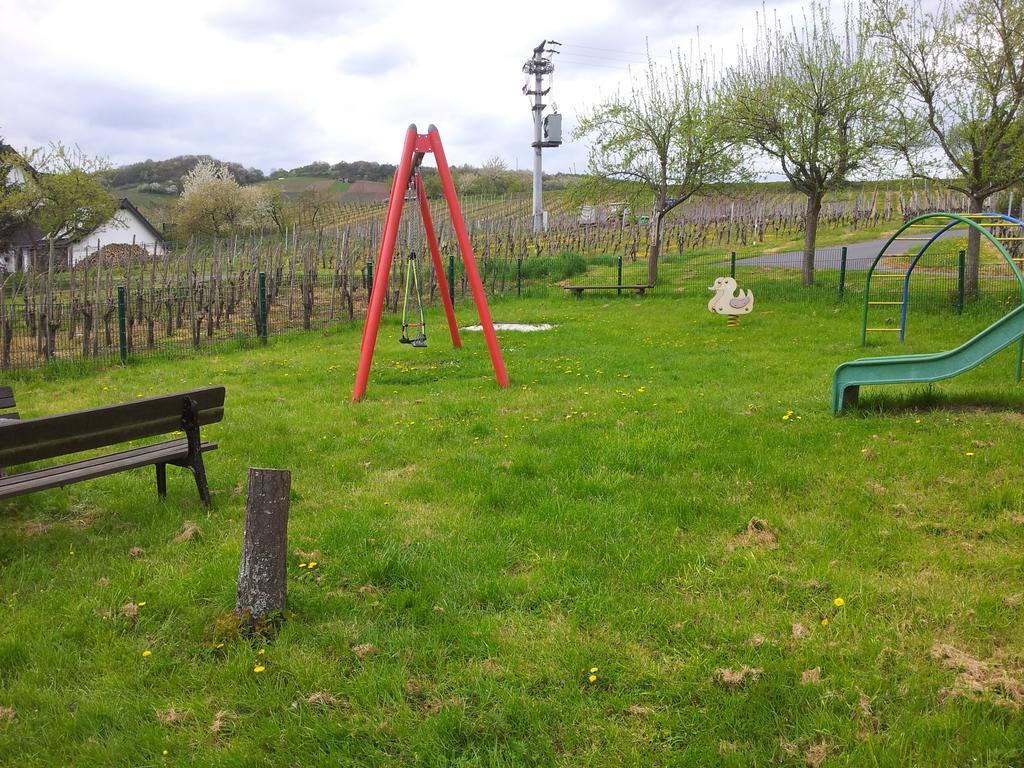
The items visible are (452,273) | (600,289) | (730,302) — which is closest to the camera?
(730,302)

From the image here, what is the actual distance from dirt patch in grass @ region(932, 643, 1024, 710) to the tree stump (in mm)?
2762

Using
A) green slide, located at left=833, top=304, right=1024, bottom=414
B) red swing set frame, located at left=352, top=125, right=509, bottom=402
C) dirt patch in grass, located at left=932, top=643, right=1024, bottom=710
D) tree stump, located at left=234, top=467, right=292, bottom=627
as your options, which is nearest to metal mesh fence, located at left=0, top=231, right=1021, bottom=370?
red swing set frame, located at left=352, top=125, right=509, bottom=402

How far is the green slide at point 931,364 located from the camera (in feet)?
20.3

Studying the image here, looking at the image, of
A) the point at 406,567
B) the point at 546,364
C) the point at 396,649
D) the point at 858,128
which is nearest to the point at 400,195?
the point at 546,364

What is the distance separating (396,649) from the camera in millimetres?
3152

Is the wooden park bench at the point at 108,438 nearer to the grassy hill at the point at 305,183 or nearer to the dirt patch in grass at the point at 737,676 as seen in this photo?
the dirt patch in grass at the point at 737,676

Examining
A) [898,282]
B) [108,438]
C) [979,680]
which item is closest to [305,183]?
[898,282]

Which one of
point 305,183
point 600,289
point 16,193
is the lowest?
point 600,289

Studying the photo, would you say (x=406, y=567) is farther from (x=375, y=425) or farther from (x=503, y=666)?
(x=375, y=425)

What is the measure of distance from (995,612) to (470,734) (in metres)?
2.39

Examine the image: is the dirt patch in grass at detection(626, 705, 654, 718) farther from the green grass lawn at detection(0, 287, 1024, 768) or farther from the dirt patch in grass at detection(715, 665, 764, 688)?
the dirt patch in grass at detection(715, 665, 764, 688)

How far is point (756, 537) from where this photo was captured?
4172 millimetres

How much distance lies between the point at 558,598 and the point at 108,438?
293 cm

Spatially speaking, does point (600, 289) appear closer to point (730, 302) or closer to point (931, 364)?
point (730, 302)
